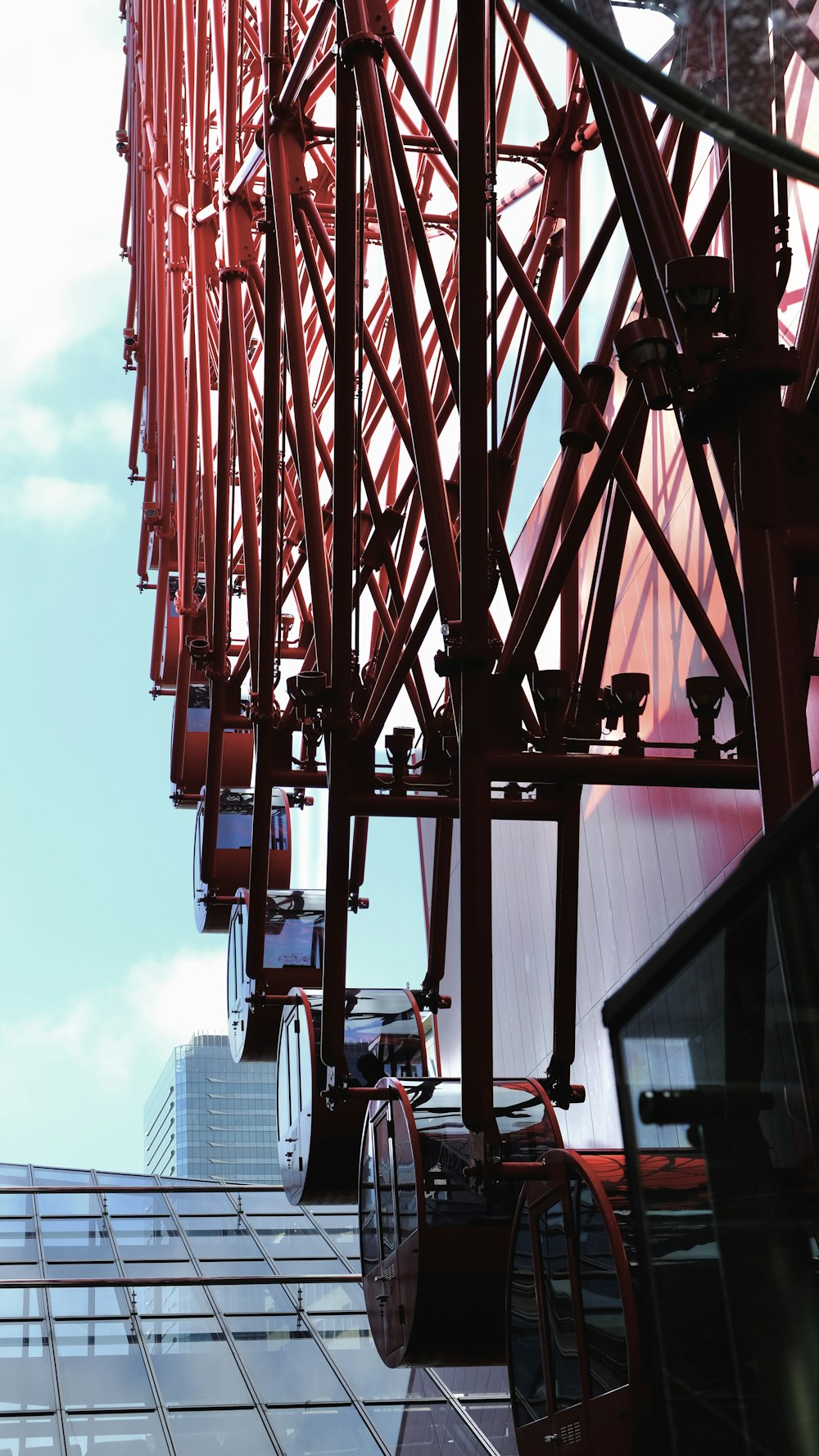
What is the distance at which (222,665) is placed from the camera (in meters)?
18.0

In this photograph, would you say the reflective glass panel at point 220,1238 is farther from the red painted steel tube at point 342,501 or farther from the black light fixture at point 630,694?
the black light fixture at point 630,694

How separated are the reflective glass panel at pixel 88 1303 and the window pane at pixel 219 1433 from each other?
10.5 feet

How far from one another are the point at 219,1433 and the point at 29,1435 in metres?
1.87

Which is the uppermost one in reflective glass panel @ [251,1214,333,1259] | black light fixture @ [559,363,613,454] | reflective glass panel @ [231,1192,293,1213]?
black light fixture @ [559,363,613,454]

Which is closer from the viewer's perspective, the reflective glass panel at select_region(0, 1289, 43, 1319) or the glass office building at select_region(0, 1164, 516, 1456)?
the glass office building at select_region(0, 1164, 516, 1456)

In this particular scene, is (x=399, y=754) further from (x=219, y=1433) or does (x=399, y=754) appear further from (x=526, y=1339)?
(x=219, y=1433)

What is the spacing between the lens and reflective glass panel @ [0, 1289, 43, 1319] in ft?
65.3

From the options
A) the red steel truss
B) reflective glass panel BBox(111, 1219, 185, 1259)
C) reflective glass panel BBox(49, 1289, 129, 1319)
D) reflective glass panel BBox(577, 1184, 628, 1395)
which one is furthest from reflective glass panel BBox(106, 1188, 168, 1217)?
reflective glass panel BBox(577, 1184, 628, 1395)

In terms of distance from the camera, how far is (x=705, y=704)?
10.5 metres

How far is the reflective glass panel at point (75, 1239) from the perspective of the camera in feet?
74.6

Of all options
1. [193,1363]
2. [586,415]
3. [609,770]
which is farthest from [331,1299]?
[586,415]

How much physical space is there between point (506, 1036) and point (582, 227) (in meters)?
10.2

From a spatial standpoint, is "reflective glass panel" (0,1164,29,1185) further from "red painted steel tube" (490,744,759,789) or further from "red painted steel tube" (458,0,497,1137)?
"red painted steel tube" (458,0,497,1137)

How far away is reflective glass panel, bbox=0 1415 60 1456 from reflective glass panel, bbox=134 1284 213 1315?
3.39 metres
